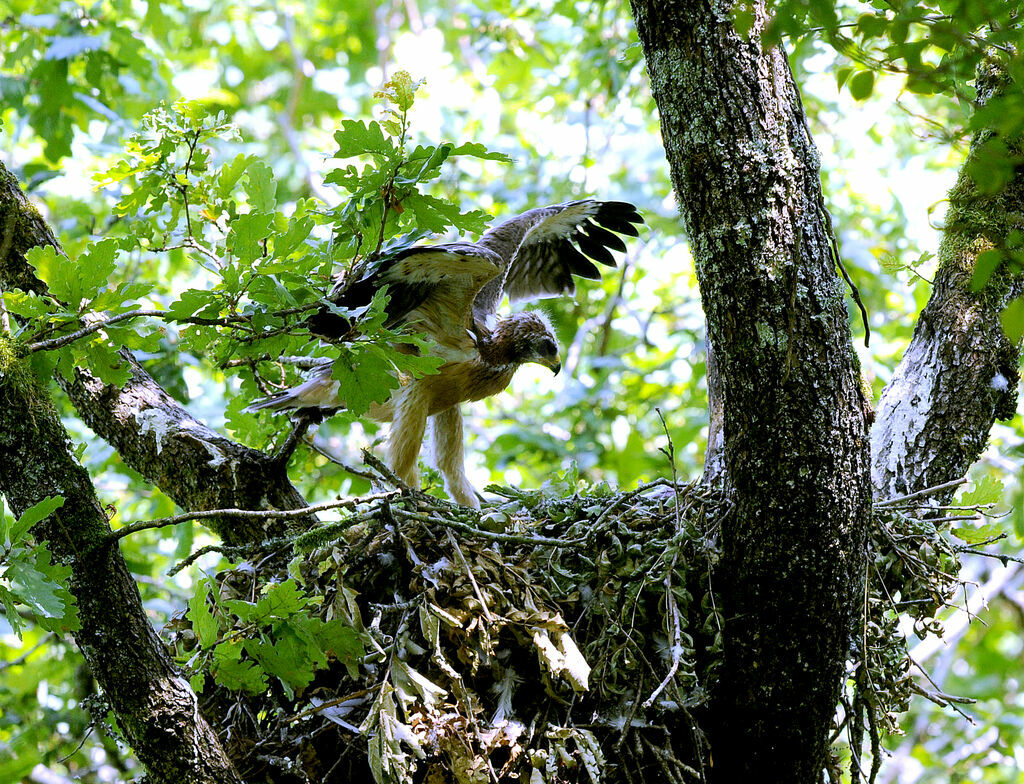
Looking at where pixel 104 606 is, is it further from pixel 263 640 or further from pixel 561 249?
pixel 561 249

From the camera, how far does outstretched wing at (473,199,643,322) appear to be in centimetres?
461

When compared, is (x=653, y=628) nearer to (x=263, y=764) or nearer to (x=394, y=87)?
(x=263, y=764)

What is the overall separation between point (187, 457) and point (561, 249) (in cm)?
244

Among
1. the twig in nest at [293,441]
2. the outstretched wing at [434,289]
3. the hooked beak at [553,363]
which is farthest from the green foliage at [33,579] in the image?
the hooked beak at [553,363]

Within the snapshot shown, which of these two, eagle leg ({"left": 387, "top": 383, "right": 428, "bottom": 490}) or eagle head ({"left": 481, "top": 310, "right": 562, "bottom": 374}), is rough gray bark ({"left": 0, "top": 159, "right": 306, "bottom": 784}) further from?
eagle head ({"left": 481, "top": 310, "right": 562, "bottom": 374})

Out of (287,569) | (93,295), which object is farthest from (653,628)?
(93,295)

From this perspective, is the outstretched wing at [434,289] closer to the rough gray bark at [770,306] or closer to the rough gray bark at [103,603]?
the rough gray bark at [103,603]

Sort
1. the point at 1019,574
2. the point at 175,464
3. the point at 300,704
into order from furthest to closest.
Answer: the point at 1019,574 < the point at 175,464 < the point at 300,704

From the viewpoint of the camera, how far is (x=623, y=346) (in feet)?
24.6

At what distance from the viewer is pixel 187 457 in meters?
3.30

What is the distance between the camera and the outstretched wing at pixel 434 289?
330 cm

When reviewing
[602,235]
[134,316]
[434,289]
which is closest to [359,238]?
[134,316]

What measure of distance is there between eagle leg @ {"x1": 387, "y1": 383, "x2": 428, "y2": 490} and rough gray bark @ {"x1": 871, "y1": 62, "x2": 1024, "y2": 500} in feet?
6.66

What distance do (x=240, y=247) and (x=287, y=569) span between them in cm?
114
